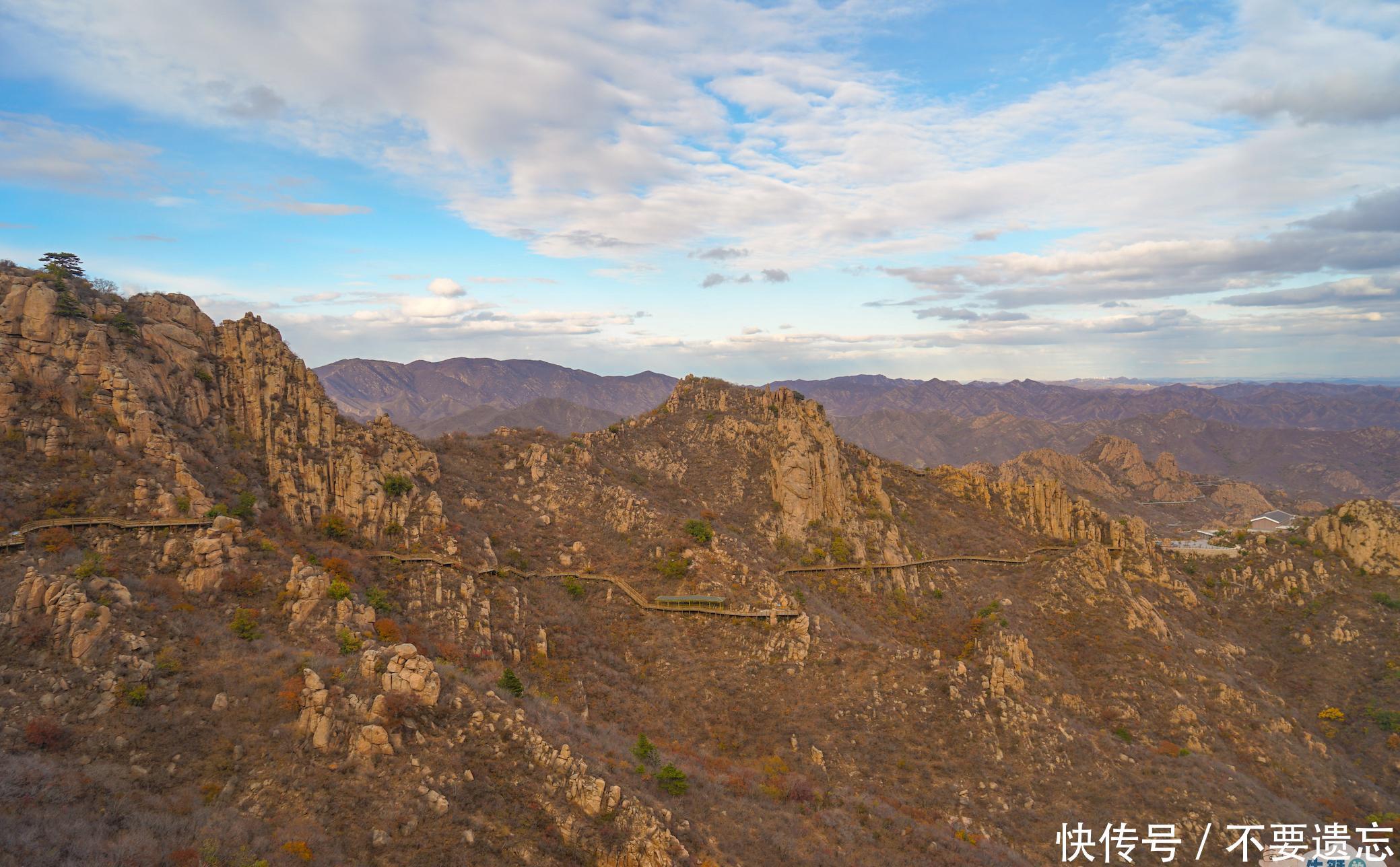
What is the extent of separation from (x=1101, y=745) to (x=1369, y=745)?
1122 inches

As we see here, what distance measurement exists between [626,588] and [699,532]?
788 cm

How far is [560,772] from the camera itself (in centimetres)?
2388

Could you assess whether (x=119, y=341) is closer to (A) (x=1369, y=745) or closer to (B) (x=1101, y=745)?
(B) (x=1101, y=745)

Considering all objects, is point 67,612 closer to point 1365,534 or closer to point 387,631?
point 387,631

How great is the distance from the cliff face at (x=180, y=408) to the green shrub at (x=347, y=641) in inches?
445

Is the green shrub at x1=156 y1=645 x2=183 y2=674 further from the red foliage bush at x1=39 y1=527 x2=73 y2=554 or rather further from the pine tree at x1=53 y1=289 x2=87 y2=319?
the pine tree at x1=53 y1=289 x2=87 y2=319

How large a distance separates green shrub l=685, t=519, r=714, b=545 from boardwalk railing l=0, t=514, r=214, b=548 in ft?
105

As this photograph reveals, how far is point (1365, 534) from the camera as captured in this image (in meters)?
66.4

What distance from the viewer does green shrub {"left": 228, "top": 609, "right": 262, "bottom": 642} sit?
27047 millimetres

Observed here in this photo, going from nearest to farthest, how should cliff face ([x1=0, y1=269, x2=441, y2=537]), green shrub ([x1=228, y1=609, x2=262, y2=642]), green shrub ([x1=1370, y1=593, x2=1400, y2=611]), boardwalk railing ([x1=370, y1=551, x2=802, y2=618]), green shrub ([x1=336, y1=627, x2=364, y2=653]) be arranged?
green shrub ([x1=228, y1=609, x2=262, y2=642])
green shrub ([x1=336, y1=627, x2=364, y2=653])
cliff face ([x1=0, y1=269, x2=441, y2=537])
boardwalk railing ([x1=370, y1=551, x2=802, y2=618])
green shrub ([x1=1370, y1=593, x2=1400, y2=611])

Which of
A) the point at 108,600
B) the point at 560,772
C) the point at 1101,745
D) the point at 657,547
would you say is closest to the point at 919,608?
the point at 1101,745

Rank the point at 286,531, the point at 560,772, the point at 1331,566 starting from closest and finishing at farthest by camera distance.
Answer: the point at 560,772
the point at 286,531
the point at 1331,566

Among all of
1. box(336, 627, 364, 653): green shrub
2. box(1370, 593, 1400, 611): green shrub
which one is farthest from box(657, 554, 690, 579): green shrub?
box(1370, 593, 1400, 611): green shrub

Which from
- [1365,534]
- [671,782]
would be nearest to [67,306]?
[671,782]
